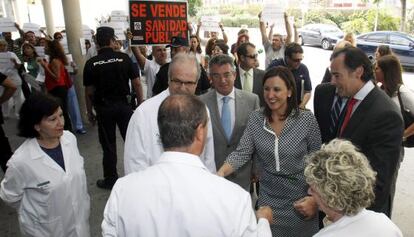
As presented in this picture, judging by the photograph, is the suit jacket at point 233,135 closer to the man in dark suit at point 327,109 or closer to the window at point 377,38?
the man in dark suit at point 327,109

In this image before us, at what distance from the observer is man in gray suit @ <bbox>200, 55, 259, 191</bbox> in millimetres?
3146

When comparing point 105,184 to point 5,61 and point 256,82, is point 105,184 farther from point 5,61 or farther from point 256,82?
point 5,61

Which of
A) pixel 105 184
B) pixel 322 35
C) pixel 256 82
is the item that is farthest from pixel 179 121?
pixel 322 35

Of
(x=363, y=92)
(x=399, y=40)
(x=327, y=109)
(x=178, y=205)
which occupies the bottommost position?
(x=399, y=40)

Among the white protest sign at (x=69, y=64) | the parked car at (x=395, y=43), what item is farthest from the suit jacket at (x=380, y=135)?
the parked car at (x=395, y=43)

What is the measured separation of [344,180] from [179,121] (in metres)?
0.82

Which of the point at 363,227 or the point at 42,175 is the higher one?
the point at 363,227

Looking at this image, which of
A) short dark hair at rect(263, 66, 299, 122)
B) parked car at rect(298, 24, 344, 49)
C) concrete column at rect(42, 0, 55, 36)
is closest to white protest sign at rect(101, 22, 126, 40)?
short dark hair at rect(263, 66, 299, 122)

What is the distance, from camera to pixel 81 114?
8438 millimetres

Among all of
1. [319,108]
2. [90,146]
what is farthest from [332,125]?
[90,146]

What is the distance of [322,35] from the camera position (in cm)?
2067

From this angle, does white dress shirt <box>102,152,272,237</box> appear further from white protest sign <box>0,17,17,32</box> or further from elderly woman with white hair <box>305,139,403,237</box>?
white protest sign <box>0,17,17,32</box>

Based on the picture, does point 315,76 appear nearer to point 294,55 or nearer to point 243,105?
point 294,55

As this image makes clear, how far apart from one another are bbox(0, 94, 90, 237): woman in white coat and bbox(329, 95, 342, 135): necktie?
205 centimetres
